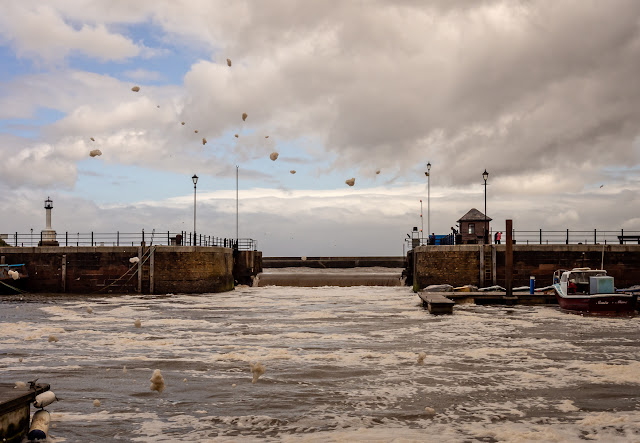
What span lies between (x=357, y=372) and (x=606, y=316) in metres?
17.1

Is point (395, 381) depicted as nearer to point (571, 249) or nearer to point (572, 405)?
point (572, 405)

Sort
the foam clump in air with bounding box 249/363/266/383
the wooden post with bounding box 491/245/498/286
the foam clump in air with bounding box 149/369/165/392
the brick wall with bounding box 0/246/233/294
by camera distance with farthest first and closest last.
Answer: the brick wall with bounding box 0/246/233/294 → the wooden post with bounding box 491/245/498/286 → the foam clump in air with bounding box 249/363/266/383 → the foam clump in air with bounding box 149/369/165/392

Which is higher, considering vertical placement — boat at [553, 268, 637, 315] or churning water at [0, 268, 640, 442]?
boat at [553, 268, 637, 315]

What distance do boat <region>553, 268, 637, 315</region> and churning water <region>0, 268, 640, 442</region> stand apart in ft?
9.14

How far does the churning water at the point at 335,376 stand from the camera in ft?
30.4

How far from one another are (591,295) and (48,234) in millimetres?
37208

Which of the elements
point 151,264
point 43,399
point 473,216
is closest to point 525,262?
point 151,264

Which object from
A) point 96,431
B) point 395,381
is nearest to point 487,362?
point 395,381

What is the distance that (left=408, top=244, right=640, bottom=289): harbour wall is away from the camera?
37.7 meters

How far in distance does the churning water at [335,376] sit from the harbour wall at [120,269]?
14.0 metres

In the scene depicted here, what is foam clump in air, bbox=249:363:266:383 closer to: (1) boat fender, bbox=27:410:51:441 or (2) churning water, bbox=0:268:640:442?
(2) churning water, bbox=0:268:640:442

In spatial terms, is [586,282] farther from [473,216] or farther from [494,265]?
[473,216]

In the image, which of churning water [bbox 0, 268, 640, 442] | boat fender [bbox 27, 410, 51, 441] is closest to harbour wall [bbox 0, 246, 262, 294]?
churning water [bbox 0, 268, 640, 442]

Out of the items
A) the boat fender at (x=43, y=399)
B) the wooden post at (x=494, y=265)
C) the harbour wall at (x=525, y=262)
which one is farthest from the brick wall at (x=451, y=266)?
the boat fender at (x=43, y=399)
